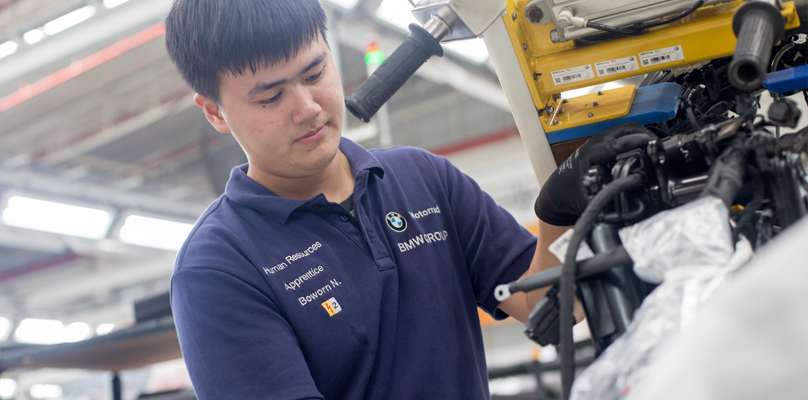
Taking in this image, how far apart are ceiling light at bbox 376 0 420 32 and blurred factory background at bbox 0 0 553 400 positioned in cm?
1

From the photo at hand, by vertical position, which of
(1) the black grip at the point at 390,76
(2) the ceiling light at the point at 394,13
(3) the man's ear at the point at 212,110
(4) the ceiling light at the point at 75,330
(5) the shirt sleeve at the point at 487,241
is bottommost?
(4) the ceiling light at the point at 75,330

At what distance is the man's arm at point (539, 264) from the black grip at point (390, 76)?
335 millimetres

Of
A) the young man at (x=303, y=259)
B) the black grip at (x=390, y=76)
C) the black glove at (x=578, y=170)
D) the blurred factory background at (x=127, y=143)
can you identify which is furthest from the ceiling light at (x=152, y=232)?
the black glove at (x=578, y=170)

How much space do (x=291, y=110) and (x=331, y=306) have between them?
36cm

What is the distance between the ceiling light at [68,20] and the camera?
3316mm

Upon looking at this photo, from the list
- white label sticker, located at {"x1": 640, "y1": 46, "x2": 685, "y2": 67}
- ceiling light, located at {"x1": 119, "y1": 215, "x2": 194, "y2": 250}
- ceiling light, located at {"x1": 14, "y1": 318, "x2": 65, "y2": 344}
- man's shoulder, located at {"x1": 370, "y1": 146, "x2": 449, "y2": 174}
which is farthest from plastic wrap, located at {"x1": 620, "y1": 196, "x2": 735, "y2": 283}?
ceiling light, located at {"x1": 14, "y1": 318, "x2": 65, "y2": 344}

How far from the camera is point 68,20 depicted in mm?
3350

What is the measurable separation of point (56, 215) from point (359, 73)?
261cm

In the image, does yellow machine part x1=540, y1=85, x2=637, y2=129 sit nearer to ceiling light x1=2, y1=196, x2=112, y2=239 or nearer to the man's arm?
the man's arm

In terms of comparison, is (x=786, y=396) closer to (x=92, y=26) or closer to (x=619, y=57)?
(x=619, y=57)

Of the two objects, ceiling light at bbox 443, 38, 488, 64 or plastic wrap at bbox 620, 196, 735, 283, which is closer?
plastic wrap at bbox 620, 196, 735, 283

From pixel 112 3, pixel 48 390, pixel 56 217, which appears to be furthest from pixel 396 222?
pixel 48 390

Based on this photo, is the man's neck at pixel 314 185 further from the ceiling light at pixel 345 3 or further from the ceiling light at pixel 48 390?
the ceiling light at pixel 48 390

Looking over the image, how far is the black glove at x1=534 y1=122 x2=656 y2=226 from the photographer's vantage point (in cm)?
72
